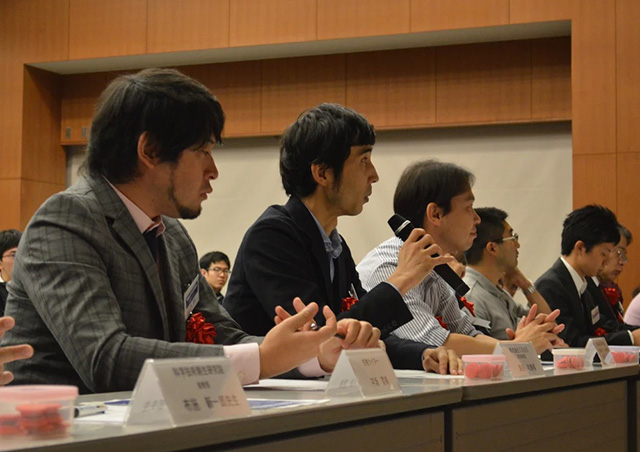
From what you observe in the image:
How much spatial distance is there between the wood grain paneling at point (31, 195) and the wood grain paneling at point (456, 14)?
3788mm

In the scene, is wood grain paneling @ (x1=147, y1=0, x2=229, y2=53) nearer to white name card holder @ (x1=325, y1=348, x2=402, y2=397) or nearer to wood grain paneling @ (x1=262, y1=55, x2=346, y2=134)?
wood grain paneling @ (x1=262, y1=55, x2=346, y2=134)

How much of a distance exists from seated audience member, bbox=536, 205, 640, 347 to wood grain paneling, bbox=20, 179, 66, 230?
520cm

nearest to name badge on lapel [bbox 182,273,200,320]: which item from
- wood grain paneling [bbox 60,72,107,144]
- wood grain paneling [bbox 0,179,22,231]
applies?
wood grain paneling [bbox 0,179,22,231]

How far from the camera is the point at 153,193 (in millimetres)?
1797

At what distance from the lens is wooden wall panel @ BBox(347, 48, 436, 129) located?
7.57 m

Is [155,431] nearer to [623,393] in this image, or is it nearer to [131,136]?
[131,136]

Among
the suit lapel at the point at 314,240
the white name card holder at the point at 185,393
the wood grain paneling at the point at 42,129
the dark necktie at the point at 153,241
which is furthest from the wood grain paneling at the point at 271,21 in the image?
the white name card holder at the point at 185,393

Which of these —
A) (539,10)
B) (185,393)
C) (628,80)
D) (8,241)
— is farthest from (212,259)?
(185,393)

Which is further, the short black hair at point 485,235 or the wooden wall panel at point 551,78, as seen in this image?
the wooden wall panel at point 551,78

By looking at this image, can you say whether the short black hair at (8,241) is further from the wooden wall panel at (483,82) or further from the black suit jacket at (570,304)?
the wooden wall panel at (483,82)

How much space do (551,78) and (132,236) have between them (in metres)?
6.11

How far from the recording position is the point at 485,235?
12.4 ft

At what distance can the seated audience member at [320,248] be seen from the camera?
2197 millimetres

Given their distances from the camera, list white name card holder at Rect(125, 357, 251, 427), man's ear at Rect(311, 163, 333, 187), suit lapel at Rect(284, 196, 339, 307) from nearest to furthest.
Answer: white name card holder at Rect(125, 357, 251, 427) → suit lapel at Rect(284, 196, 339, 307) → man's ear at Rect(311, 163, 333, 187)
